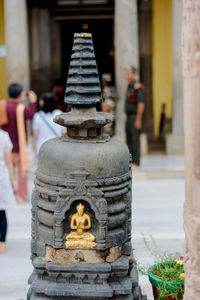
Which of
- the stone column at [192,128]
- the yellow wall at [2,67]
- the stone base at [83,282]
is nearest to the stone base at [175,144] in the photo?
the yellow wall at [2,67]

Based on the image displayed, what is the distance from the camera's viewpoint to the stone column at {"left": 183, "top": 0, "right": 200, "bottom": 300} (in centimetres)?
410

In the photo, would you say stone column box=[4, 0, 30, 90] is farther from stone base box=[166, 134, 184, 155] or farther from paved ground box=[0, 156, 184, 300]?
stone base box=[166, 134, 184, 155]

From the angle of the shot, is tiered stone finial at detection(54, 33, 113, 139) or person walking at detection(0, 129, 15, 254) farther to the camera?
person walking at detection(0, 129, 15, 254)

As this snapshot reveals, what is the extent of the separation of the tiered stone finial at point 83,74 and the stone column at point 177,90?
736 centimetres

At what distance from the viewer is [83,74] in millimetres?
5168

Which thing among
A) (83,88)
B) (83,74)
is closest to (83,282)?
(83,88)

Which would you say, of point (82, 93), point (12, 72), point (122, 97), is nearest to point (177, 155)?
point (122, 97)

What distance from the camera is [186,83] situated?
416cm

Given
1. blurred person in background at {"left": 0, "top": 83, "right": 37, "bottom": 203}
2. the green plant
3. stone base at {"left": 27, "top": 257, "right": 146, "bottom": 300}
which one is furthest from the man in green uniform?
stone base at {"left": 27, "top": 257, "right": 146, "bottom": 300}

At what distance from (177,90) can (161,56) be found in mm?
3203

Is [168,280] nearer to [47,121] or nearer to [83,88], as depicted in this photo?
[83,88]

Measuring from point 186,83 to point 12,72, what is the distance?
855cm

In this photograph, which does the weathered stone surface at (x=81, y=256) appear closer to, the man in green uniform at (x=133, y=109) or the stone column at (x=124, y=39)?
the man in green uniform at (x=133, y=109)

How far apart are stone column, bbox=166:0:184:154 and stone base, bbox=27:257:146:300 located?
25.5 feet
